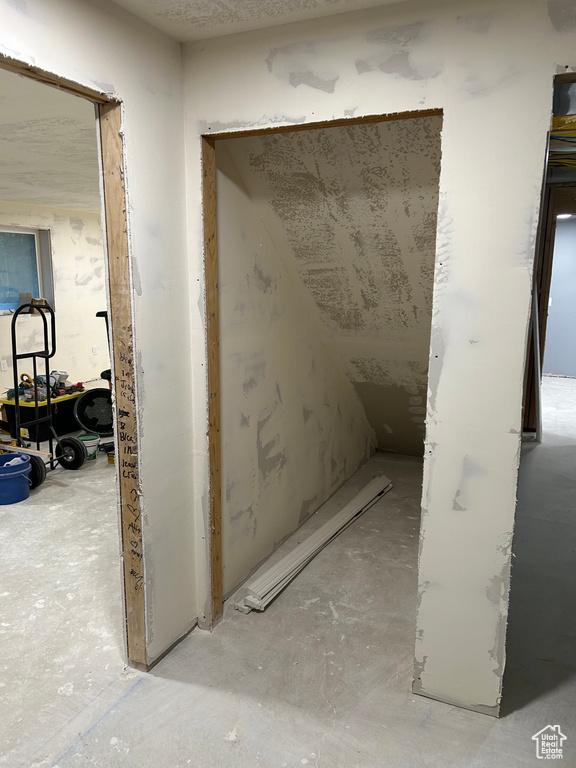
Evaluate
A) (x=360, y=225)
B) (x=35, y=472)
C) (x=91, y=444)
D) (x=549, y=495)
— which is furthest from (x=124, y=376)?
(x=549, y=495)

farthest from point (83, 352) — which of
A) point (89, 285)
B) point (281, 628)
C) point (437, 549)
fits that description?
point (437, 549)

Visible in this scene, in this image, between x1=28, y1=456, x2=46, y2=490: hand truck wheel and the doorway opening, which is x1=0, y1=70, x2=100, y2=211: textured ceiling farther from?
x1=28, y1=456, x2=46, y2=490: hand truck wheel

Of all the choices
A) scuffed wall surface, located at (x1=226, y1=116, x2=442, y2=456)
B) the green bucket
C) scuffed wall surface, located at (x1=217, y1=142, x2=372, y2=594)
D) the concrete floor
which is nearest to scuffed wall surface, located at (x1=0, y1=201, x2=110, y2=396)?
the green bucket

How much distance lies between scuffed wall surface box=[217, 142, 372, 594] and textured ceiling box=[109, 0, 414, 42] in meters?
0.44

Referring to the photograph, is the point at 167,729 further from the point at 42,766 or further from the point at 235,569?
the point at 235,569

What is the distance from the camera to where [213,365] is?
6.82ft

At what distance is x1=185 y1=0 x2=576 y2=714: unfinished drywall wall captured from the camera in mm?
1453

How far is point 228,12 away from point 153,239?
0.71 meters

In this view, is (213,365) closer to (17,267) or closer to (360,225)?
(360,225)

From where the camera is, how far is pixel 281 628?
2242 millimetres

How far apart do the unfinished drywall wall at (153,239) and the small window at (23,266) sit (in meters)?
4.00

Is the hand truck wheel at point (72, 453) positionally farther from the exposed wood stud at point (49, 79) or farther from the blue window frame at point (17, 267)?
the exposed wood stud at point (49, 79)

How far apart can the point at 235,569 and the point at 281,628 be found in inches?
14.0

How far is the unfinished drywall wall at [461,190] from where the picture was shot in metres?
1.45
